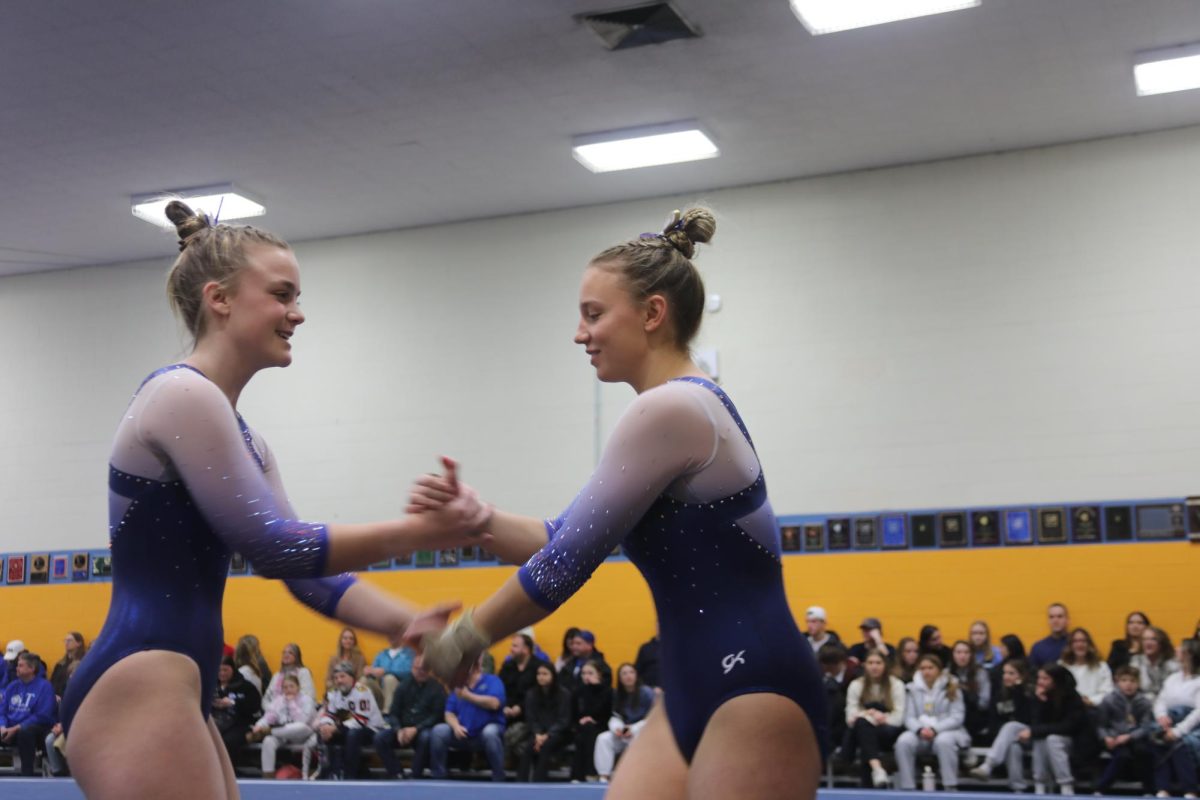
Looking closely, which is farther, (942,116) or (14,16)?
(942,116)

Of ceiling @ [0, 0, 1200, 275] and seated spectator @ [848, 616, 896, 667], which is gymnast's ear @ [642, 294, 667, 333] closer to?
ceiling @ [0, 0, 1200, 275]

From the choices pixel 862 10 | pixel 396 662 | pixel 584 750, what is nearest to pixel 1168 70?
pixel 862 10

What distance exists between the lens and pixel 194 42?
33.3 ft

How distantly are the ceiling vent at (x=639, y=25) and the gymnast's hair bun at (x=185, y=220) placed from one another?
272 inches

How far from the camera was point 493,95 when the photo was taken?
443 inches

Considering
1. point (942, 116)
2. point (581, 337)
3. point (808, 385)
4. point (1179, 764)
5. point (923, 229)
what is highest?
point (942, 116)

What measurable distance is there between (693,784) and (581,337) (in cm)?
104

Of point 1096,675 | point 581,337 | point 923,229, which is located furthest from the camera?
point 923,229

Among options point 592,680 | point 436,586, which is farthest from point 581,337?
point 436,586

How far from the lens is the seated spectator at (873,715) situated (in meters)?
10.6

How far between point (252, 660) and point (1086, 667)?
8436 millimetres

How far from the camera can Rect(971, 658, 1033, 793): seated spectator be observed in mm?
10250

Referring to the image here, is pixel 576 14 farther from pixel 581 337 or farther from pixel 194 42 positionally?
pixel 581 337

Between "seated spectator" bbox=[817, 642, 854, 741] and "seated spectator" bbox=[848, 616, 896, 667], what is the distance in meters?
0.22
